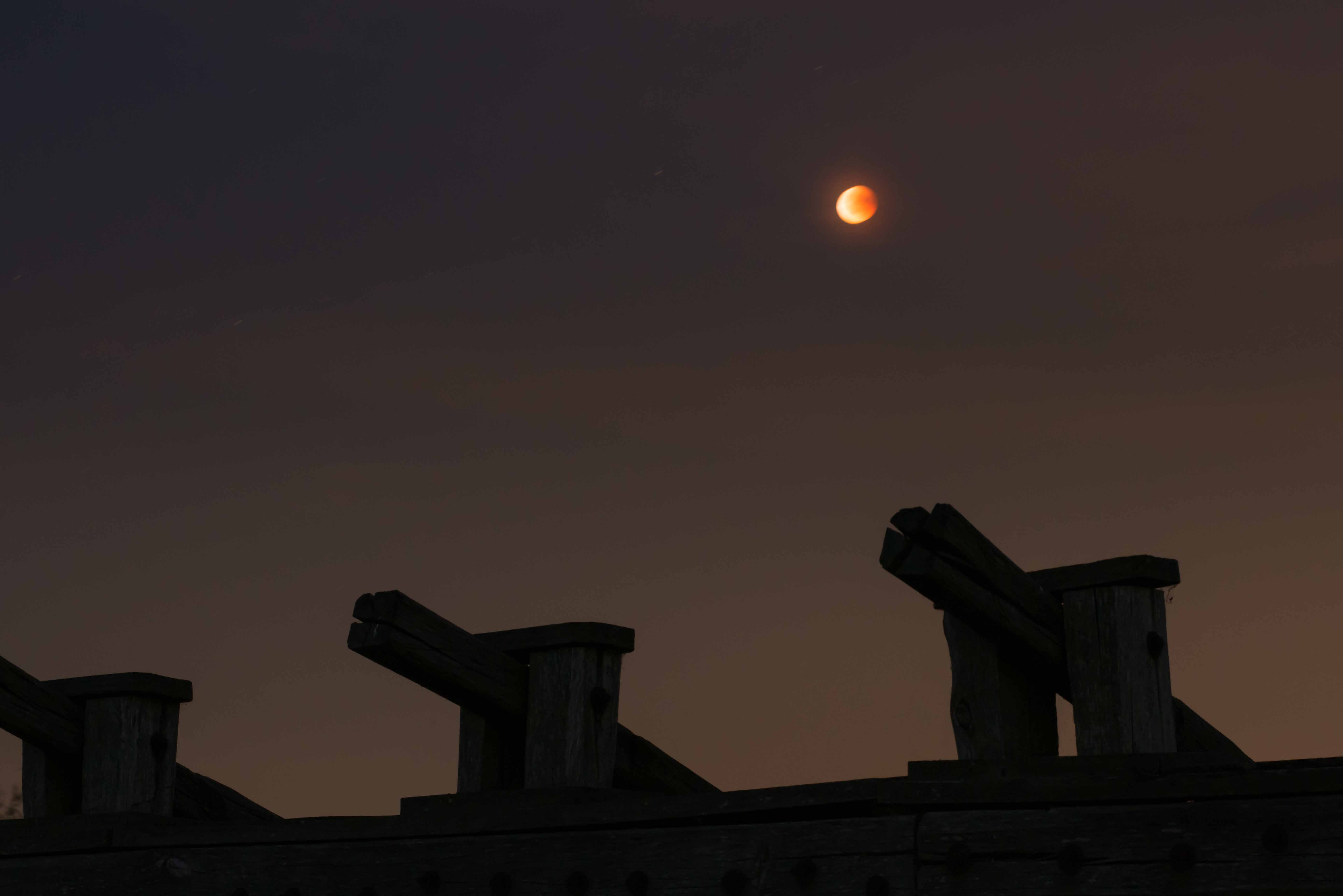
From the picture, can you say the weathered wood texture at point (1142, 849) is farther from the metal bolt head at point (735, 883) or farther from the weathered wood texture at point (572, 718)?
the weathered wood texture at point (572, 718)

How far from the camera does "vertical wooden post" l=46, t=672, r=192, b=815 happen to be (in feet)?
21.0

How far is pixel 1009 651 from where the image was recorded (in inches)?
200

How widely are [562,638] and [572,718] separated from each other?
278 millimetres

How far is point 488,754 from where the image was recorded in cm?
577

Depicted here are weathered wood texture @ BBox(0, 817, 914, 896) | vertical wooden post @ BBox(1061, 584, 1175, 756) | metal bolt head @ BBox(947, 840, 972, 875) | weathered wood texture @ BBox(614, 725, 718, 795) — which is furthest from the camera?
weathered wood texture @ BBox(614, 725, 718, 795)

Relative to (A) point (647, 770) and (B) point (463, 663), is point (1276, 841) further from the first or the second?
(B) point (463, 663)

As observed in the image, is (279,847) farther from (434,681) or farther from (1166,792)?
(1166,792)

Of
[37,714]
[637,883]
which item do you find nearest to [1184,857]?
[637,883]

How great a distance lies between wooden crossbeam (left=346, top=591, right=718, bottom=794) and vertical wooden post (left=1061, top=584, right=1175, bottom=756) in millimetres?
1572

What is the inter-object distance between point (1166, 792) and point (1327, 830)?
0.41 metres

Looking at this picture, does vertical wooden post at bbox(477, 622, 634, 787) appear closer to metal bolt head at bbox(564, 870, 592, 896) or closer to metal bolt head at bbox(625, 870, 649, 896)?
metal bolt head at bbox(564, 870, 592, 896)

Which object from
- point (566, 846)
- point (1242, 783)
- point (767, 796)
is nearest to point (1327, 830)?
point (1242, 783)

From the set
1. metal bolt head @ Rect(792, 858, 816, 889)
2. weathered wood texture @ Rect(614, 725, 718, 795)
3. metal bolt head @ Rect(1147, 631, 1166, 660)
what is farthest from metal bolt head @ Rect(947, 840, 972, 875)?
weathered wood texture @ Rect(614, 725, 718, 795)

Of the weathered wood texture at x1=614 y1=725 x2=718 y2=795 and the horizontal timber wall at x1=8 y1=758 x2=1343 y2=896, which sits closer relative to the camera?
the horizontal timber wall at x1=8 y1=758 x2=1343 y2=896
